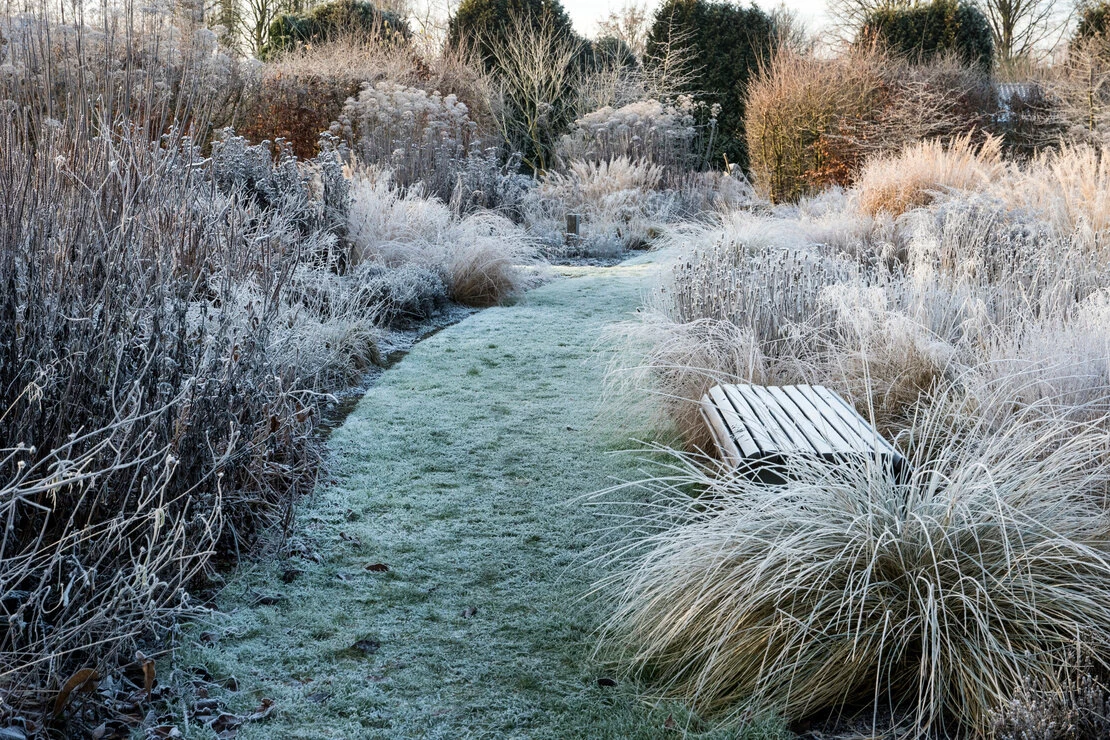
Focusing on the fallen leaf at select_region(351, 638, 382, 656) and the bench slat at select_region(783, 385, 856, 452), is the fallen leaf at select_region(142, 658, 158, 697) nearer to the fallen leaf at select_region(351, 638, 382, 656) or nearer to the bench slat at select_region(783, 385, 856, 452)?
the fallen leaf at select_region(351, 638, 382, 656)

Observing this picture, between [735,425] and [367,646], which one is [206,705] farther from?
[735,425]

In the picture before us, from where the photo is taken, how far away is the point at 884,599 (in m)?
2.01

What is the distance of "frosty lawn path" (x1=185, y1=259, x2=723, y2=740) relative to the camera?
2.11 m

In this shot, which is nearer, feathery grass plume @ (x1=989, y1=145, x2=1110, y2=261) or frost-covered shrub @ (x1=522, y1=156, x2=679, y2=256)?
feathery grass plume @ (x1=989, y1=145, x2=1110, y2=261)

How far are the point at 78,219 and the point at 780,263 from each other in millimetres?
3275

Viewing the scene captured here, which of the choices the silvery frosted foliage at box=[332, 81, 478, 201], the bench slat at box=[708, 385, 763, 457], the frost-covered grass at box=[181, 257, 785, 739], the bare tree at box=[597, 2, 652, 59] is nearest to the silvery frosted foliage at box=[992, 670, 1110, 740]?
the frost-covered grass at box=[181, 257, 785, 739]

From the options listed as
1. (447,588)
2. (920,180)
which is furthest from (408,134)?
(447,588)

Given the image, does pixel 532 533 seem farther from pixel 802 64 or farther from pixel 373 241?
pixel 802 64

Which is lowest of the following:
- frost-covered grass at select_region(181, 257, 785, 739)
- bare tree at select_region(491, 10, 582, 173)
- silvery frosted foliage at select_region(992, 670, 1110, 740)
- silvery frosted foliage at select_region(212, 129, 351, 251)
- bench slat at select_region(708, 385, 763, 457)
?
frost-covered grass at select_region(181, 257, 785, 739)

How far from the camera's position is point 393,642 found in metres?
2.42

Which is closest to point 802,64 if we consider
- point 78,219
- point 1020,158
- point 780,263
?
point 1020,158

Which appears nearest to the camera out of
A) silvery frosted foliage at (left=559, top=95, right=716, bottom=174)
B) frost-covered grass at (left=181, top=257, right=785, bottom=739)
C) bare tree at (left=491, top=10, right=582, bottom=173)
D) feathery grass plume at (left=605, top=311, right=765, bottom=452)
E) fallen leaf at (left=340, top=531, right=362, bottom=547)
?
frost-covered grass at (left=181, top=257, right=785, bottom=739)

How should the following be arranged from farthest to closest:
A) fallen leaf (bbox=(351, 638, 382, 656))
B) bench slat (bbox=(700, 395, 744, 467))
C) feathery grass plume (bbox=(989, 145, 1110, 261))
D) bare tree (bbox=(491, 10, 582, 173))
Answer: bare tree (bbox=(491, 10, 582, 173)) → feathery grass plume (bbox=(989, 145, 1110, 261)) → bench slat (bbox=(700, 395, 744, 467)) → fallen leaf (bbox=(351, 638, 382, 656))

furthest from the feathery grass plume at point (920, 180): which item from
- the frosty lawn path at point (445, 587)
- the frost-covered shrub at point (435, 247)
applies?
the frosty lawn path at point (445, 587)
